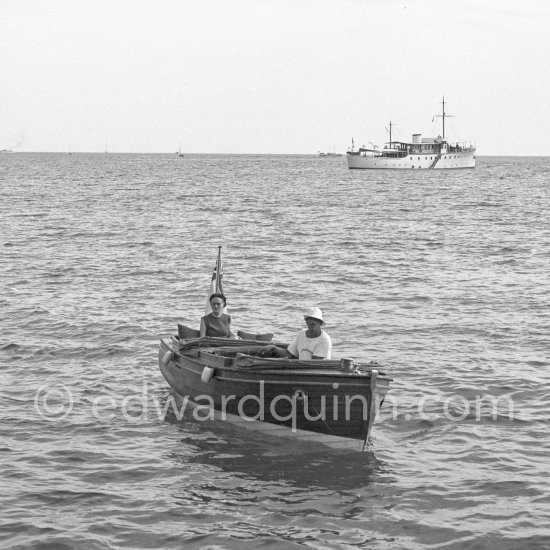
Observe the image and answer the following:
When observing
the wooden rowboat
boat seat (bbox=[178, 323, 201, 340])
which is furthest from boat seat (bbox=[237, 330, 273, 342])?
the wooden rowboat

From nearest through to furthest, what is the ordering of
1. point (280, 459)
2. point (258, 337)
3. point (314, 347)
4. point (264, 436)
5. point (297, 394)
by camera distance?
point (297, 394) → point (280, 459) → point (314, 347) → point (264, 436) → point (258, 337)

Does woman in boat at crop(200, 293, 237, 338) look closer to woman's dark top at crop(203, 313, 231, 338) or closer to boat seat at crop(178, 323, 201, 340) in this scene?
woman's dark top at crop(203, 313, 231, 338)

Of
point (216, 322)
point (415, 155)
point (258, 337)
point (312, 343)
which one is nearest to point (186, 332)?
point (216, 322)

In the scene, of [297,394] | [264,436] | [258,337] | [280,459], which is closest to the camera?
[297,394]

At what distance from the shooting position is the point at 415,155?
454 feet

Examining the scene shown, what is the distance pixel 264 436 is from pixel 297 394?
46.0 inches

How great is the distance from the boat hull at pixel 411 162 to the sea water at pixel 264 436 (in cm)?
10004

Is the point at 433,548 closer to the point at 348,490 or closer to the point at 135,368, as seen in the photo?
the point at 348,490

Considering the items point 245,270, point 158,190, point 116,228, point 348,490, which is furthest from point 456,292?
point 158,190

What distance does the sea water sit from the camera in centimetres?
1123

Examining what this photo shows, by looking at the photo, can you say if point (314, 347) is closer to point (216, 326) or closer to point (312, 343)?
point (312, 343)

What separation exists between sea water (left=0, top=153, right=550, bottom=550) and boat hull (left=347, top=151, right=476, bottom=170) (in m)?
100

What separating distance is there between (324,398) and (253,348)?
2.27 m

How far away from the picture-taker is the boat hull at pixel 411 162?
138875 mm
